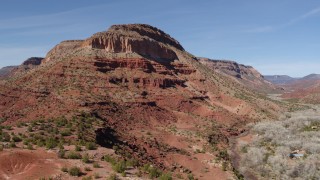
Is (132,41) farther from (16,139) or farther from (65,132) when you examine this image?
(16,139)

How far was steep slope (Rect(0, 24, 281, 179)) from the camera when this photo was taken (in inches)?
1696

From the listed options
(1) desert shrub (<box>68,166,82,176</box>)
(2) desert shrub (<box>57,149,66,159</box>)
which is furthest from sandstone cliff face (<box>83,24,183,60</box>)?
(1) desert shrub (<box>68,166,82,176</box>)

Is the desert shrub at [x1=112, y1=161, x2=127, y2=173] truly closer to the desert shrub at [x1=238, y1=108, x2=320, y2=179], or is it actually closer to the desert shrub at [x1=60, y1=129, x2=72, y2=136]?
the desert shrub at [x1=60, y1=129, x2=72, y2=136]

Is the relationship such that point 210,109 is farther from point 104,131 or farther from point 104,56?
point 104,131

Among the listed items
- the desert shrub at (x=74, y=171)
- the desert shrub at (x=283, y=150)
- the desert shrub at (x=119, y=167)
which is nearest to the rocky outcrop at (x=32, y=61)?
the desert shrub at (x=283, y=150)

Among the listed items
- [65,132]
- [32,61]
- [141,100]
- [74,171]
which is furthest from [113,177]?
[32,61]

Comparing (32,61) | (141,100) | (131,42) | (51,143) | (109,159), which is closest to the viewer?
(109,159)

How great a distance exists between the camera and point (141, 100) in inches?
2345

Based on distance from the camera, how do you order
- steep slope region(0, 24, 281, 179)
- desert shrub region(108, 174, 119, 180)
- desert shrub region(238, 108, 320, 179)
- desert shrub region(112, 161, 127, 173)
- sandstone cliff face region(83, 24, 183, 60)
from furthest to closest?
sandstone cliff face region(83, 24, 183, 60) < steep slope region(0, 24, 281, 179) < desert shrub region(238, 108, 320, 179) < desert shrub region(112, 161, 127, 173) < desert shrub region(108, 174, 119, 180)

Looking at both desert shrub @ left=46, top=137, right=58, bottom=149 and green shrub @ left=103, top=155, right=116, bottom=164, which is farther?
desert shrub @ left=46, top=137, right=58, bottom=149

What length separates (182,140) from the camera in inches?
1903

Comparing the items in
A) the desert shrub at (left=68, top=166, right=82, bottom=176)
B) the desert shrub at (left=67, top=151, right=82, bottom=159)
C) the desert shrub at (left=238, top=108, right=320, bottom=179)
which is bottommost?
the desert shrub at (left=238, top=108, right=320, bottom=179)

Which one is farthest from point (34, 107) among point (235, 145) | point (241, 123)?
point (241, 123)

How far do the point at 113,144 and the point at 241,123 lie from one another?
111 ft
